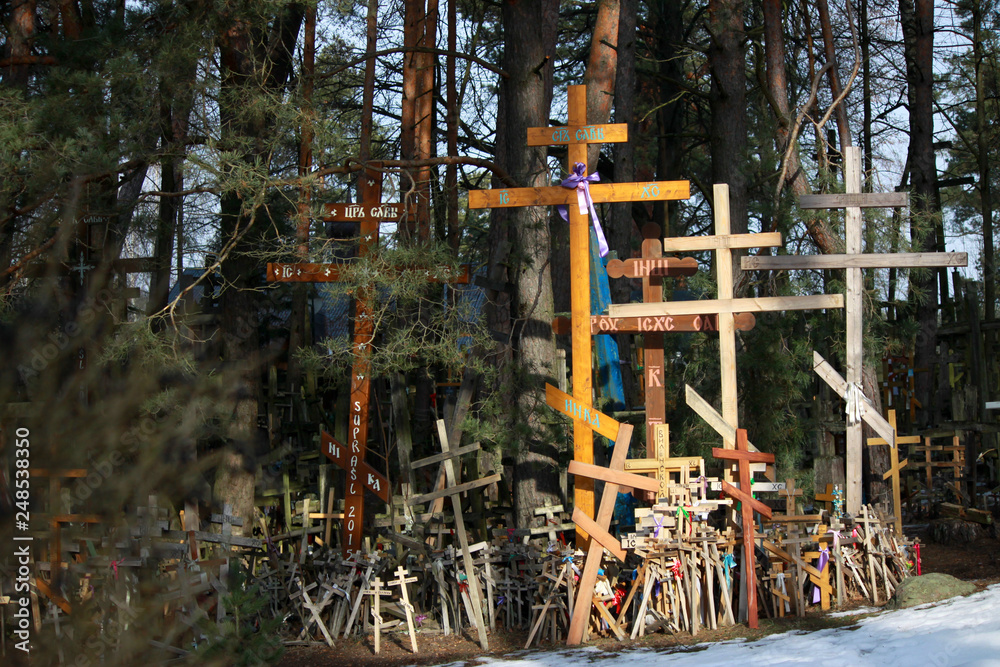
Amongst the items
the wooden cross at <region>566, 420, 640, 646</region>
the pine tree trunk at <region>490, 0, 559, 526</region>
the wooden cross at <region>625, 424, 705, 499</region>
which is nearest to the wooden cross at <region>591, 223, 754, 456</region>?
the wooden cross at <region>625, 424, 705, 499</region>

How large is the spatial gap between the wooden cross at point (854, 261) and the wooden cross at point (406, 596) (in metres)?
3.91

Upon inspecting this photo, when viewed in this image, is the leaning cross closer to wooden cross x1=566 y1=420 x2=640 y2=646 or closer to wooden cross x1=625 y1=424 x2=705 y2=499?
wooden cross x1=625 y1=424 x2=705 y2=499

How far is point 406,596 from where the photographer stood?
26.0 feet

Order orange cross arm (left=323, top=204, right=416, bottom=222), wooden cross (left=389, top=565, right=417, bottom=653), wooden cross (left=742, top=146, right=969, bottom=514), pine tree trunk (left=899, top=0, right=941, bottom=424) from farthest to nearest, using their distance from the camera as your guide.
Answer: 1. pine tree trunk (left=899, top=0, right=941, bottom=424)
2. orange cross arm (left=323, top=204, right=416, bottom=222)
3. wooden cross (left=742, top=146, right=969, bottom=514)
4. wooden cross (left=389, top=565, right=417, bottom=653)

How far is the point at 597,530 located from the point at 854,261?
11.2ft

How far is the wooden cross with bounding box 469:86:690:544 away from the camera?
7707mm

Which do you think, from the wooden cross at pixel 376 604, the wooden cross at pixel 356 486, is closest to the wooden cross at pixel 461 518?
the wooden cross at pixel 356 486

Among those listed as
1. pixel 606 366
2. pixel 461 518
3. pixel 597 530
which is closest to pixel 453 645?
pixel 461 518

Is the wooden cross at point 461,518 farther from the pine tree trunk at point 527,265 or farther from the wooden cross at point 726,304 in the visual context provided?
the wooden cross at point 726,304

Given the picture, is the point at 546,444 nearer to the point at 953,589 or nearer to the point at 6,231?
Result: the point at 953,589

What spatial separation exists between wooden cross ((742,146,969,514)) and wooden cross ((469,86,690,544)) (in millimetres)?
1315

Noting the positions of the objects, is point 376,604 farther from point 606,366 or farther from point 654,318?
point 606,366

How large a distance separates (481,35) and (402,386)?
7441 mm

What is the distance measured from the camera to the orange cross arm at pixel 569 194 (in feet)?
25.3
